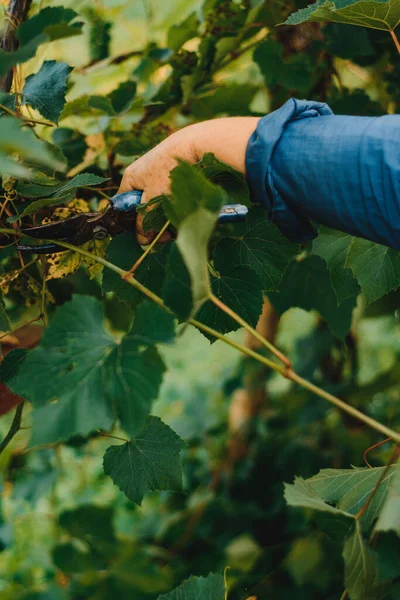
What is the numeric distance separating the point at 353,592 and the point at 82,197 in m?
0.67

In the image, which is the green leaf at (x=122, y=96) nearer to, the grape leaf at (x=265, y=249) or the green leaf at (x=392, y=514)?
the grape leaf at (x=265, y=249)

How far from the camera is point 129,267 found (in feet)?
2.50

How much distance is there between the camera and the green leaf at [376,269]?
2.85 ft

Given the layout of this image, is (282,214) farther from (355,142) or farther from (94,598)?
(94,598)

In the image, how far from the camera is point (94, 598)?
1.06m

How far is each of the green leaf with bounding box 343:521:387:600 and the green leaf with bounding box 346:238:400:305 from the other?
Answer: 0.37m

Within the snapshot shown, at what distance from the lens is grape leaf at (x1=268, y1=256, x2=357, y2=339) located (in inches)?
44.5

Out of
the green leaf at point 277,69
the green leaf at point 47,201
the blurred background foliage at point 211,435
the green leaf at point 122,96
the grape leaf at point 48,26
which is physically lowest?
the blurred background foliage at point 211,435

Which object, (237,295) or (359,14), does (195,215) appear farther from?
(359,14)

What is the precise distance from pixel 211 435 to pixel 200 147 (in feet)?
5.22

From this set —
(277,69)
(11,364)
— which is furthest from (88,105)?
(11,364)

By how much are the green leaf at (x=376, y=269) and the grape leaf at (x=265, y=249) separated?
0.15 m

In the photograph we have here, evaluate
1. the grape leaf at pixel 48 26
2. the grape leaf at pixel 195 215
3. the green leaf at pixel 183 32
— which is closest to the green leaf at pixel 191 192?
the grape leaf at pixel 195 215

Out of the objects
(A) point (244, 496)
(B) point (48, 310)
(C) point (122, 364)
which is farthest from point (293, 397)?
(C) point (122, 364)
